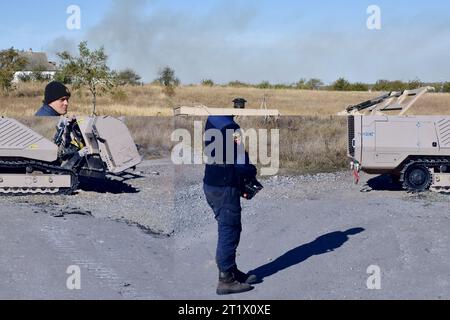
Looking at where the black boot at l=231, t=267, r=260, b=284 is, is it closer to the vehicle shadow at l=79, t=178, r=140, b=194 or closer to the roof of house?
the vehicle shadow at l=79, t=178, r=140, b=194

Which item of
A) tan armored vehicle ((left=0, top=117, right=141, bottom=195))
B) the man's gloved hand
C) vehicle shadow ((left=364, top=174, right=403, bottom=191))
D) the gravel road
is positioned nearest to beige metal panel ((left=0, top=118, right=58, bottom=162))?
tan armored vehicle ((left=0, top=117, right=141, bottom=195))

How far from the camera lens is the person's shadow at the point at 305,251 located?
7742 millimetres

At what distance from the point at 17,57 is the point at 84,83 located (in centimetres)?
788

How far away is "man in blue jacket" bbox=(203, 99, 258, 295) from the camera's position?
268 inches

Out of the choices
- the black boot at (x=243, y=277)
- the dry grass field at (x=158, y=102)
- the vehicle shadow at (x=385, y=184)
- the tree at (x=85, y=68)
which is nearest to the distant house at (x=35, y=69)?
the dry grass field at (x=158, y=102)

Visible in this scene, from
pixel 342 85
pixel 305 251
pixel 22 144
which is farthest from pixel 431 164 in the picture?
pixel 342 85

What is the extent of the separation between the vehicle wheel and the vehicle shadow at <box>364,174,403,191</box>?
0.52 metres

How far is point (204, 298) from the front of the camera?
6793 mm

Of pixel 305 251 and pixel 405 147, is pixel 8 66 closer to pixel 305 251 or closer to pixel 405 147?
pixel 405 147

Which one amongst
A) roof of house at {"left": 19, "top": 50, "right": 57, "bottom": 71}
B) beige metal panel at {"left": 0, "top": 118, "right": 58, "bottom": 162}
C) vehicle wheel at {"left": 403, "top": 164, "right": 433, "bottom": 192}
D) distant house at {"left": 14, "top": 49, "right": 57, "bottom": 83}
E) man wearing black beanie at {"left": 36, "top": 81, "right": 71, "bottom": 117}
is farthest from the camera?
roof of house at {"left": 19, "top": 50, "right": 57, "bottom": 71}

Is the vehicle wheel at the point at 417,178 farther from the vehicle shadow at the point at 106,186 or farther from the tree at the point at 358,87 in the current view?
the tree at the point at 358,87

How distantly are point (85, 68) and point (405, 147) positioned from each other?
952cm

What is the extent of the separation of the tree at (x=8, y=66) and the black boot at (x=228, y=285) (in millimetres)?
19803

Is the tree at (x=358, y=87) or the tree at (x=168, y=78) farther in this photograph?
the tree at (x=358, y=87)
